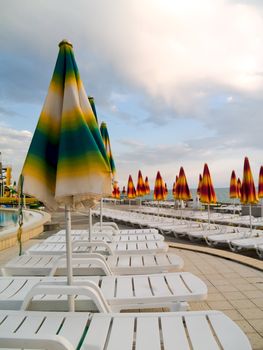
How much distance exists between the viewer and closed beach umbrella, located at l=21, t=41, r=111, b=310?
2.22 metres

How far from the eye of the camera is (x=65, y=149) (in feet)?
7.39

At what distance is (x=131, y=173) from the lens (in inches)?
750

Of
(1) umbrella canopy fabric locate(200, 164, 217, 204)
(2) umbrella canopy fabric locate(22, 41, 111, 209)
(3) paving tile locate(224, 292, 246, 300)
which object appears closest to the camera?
(2) umbrella canopy fabric locate(22, 41, 111, 209)

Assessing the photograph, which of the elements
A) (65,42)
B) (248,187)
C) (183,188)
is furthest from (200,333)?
(183,188)

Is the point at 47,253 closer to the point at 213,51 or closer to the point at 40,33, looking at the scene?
the point at 40,33

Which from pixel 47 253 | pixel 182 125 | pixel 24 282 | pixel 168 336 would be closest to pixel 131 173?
pixel 182 125

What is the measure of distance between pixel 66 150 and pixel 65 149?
0.01 meters

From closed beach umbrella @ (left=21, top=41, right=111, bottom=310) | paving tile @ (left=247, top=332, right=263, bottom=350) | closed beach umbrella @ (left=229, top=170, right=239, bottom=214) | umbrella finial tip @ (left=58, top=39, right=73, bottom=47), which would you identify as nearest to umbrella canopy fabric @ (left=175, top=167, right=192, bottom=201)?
closed beach umbrella @ (left=229, top=170, right=239, bottom=214)

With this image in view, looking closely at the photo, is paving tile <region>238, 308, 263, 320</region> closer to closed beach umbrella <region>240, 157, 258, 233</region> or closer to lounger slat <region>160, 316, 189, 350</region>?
lounger slat <region>160, 316, 189, 350</region>

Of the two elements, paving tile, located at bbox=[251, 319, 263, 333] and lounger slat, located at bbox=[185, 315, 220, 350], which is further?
paving tile, located at bbox=[251, 319, 263, 333]

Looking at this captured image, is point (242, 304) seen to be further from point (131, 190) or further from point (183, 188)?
point (131, 190)

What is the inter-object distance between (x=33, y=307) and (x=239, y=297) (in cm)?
262

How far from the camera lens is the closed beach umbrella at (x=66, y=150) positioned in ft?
7.27

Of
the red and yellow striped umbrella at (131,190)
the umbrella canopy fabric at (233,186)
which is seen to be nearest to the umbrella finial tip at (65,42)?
the red and yellow striped umbrella at (131,190)
